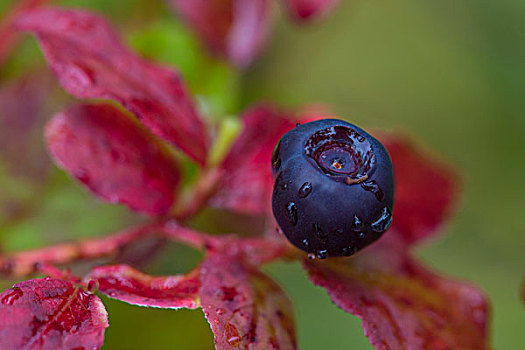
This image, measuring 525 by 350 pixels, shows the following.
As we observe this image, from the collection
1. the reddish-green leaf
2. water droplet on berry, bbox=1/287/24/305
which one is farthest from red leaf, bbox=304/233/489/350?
the reddish-green leaf

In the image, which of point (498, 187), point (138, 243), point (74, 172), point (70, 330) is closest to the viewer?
point (70, 330)

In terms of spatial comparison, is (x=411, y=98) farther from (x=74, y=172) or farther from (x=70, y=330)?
(x=70, y=330)

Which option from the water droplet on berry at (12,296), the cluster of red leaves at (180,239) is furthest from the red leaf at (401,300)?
the water droplet on berry at (12,296)

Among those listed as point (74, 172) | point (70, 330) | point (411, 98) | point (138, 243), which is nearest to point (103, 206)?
point (138, 243)

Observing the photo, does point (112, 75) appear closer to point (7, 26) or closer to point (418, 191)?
point (7, 26)

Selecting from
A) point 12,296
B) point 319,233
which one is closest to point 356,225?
point 319,233

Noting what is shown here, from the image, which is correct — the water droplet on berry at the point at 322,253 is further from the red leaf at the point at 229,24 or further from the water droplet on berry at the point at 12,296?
the red leaf at the point at 229,24
